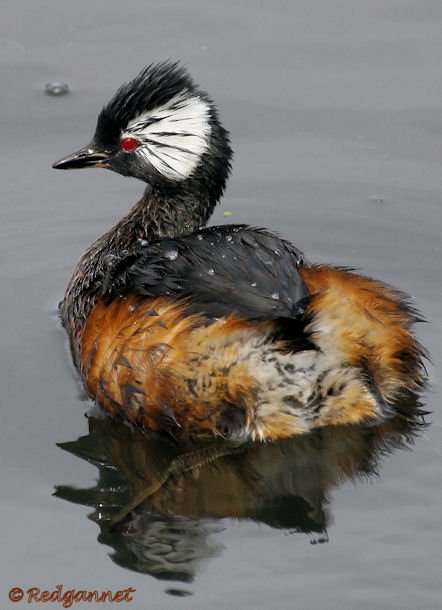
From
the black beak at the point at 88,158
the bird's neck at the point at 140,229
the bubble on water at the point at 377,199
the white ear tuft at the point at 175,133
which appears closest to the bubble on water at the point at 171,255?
the bird's neck at the point at 140,229

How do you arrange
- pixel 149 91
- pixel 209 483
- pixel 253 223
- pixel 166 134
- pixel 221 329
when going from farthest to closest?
pixel 253 223 < pixel 166 134 < pixel 149 91 < pixel 209 483 < pixel 221 329

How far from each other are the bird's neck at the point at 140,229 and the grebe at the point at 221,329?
0.09m

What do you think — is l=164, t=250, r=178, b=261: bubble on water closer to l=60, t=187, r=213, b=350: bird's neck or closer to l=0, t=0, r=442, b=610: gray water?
l=60, t=187, r=213, b=350: bird's neck

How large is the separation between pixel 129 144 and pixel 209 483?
1780 millimetres

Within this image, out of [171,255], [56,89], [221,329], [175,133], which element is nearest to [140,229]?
[175,133]

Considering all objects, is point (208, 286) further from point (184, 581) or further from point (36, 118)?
point (36, 118)

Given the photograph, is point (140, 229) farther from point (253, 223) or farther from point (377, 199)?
point (377, 199)

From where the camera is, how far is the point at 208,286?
5414 millimetres

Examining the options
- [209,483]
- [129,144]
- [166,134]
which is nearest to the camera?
[209,483]

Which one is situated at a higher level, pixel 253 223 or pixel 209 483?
pixel 253 223

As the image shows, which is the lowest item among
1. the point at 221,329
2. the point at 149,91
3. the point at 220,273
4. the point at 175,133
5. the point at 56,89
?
the point at 221,329

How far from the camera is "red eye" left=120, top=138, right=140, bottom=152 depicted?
629cm

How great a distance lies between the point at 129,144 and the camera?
248 inches

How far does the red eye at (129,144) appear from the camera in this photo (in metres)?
6.29
